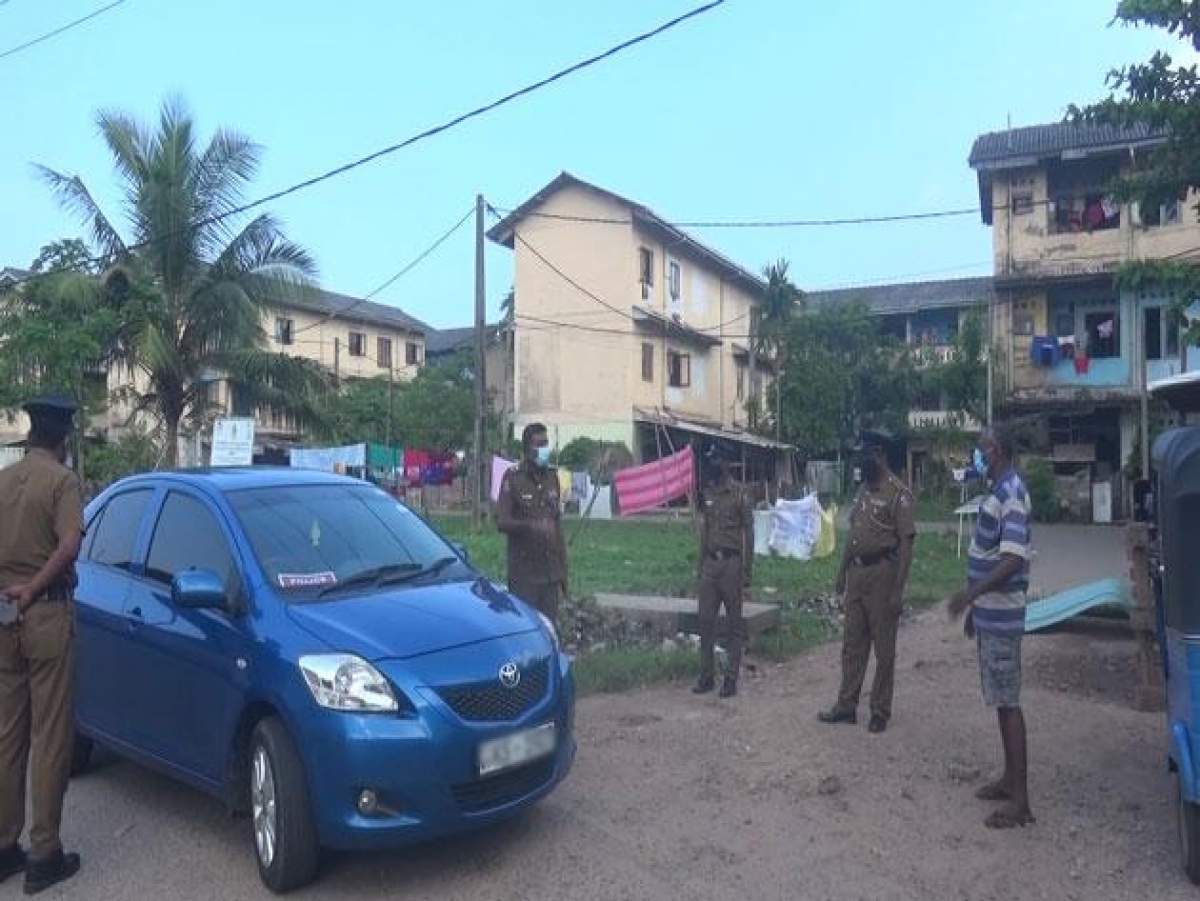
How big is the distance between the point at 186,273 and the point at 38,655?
52.1 feet

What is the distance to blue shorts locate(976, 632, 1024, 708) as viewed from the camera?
16.8 ft

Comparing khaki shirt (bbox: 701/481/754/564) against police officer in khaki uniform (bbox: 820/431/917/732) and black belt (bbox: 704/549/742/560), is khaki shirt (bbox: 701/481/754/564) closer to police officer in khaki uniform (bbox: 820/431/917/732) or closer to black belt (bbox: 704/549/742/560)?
black belt (bbox: 704/549/742/560)

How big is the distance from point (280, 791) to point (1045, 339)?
27500 millimetres

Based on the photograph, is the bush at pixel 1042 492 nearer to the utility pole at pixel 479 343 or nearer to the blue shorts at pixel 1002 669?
the utility pole at pixel 479 343

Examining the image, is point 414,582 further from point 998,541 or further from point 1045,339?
point 1045,339

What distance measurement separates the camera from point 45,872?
444 cm

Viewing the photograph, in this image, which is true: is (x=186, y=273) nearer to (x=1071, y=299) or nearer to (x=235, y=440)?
(x=235, y=440)

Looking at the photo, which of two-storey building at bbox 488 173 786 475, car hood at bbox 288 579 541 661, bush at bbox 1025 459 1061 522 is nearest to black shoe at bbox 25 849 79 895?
car hood at bbox 288 579 541 661

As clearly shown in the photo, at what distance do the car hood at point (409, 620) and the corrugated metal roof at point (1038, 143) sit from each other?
83.7ft

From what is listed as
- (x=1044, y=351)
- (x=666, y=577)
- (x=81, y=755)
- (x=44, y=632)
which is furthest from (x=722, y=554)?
(x=1044, y=351)

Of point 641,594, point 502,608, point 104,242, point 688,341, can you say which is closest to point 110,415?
point 104,242

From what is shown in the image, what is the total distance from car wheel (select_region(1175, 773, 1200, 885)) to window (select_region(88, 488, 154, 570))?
511cm

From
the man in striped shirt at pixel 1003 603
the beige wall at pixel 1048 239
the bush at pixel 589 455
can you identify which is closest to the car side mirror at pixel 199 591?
the man in striped shirt at pixel 1003 603

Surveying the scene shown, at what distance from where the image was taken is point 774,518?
714 inches
